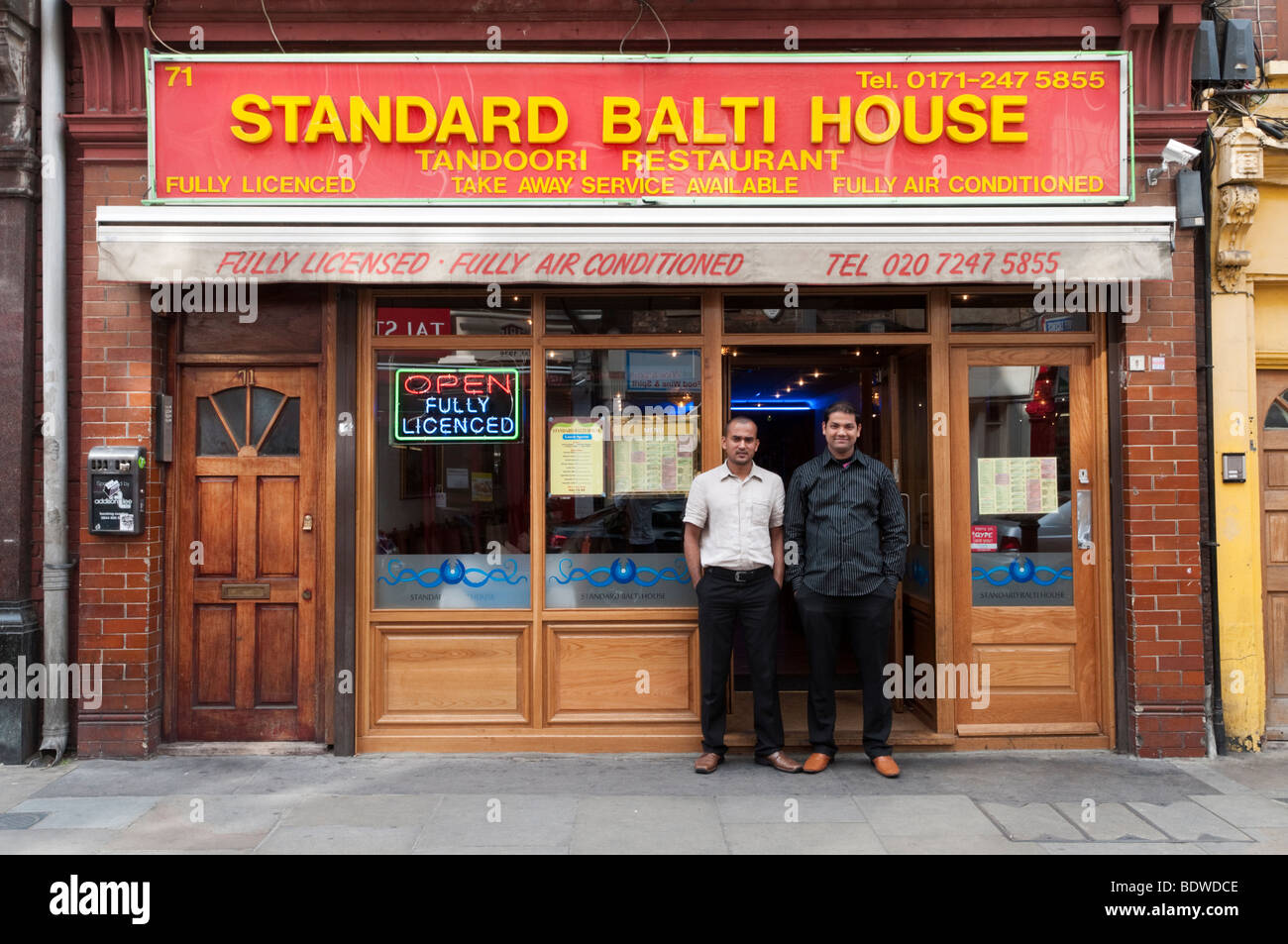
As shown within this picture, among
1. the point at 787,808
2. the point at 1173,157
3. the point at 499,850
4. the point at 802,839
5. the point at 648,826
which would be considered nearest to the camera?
the point at 499,850

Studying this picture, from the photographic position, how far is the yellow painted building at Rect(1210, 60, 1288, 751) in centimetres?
632

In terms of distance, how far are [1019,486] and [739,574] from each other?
205cm

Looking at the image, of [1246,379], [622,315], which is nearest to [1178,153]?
[1246,379]

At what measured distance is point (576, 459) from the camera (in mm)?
6445

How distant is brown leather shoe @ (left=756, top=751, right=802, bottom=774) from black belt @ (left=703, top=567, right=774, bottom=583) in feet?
3.61

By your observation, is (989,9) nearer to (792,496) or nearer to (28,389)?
(792,496)

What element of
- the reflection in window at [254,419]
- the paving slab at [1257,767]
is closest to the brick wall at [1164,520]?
the paving slab at [1257,767]

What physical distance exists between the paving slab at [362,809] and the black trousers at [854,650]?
7.71 ft

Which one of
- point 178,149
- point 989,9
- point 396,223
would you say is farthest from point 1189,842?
point 178,149

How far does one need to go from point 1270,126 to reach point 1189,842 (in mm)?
4574

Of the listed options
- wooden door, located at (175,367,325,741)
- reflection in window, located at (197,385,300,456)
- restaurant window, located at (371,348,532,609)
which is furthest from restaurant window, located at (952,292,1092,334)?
reflection in window, located at (197,385,300,456)

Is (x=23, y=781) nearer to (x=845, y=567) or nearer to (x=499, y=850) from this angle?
(x=499, y=850)

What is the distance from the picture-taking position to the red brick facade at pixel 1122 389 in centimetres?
618

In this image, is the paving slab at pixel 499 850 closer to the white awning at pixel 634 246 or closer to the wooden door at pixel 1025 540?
the wooden door at pixel 1025 540
